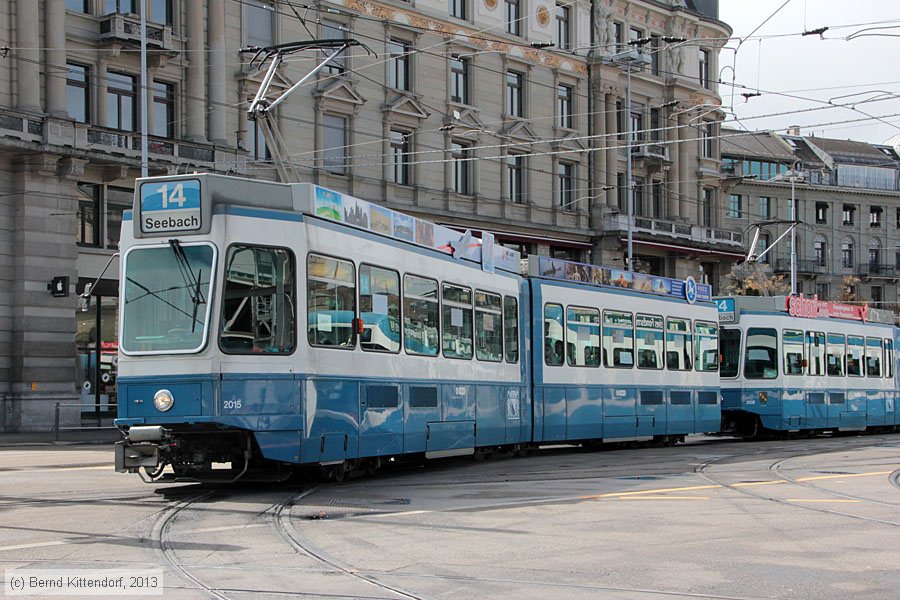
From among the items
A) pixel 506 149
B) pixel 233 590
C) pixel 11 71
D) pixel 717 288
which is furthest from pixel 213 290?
pixel 717 288

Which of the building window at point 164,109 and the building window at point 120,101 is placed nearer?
the building window at point 120,101

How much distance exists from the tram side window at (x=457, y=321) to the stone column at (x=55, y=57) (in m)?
18.3

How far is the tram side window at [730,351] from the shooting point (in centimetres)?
2853

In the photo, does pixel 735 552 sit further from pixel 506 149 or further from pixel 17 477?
pixel 506 149

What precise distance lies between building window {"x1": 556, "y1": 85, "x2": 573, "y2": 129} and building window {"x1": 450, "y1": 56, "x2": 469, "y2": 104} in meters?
5.21

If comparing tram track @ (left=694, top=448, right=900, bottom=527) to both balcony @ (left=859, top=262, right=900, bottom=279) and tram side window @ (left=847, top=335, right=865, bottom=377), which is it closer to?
tram side window @ (left=847, top=335, right=865, bottom=377)

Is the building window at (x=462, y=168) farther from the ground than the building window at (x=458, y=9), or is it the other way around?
the building window at (x=458, y=9)

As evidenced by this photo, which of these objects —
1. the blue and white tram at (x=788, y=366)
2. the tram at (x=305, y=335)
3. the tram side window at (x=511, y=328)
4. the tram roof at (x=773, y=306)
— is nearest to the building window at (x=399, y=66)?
the tram roof at (x=773, y=306)

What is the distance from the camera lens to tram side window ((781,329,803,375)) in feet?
93.9

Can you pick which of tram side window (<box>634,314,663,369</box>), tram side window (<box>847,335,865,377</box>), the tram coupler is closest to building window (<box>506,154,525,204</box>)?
tram side window (<box>847,335,865,377</box>)

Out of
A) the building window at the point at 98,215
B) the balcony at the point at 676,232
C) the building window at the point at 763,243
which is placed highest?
the building window at the point at 763,243

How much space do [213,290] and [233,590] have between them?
5.44m

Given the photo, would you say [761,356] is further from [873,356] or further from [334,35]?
[334,35]

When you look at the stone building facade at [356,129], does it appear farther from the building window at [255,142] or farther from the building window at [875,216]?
the building window at [875,216]
